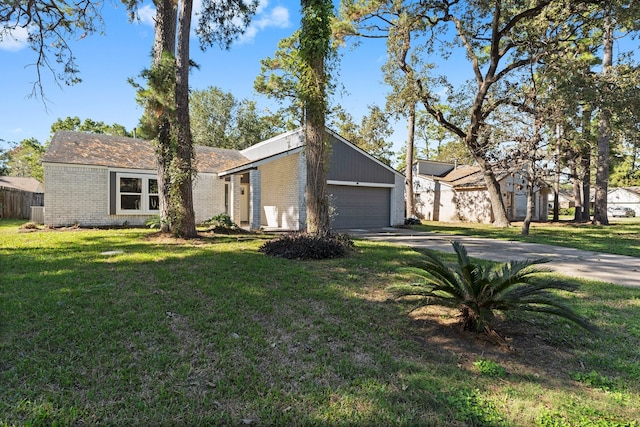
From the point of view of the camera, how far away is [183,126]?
30.8 ft

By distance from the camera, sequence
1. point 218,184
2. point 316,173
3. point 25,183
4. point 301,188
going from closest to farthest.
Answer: point 316,173
point 301,188
point 218,184
point 25,183

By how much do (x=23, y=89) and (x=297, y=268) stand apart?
9.06 meters

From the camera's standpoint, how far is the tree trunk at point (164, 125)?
941 cm

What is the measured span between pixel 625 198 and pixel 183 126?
6204 centimetres

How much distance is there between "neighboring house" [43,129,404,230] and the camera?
504 inches

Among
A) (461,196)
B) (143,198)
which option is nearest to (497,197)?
(461,196)

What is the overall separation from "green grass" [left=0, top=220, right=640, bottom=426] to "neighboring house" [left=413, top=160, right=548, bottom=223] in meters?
18.5

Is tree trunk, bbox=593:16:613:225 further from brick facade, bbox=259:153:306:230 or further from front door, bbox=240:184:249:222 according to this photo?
front door, bbox=240:184:249:222

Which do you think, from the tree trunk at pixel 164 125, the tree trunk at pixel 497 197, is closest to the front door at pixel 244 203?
the tree trunk at pixel 164 125

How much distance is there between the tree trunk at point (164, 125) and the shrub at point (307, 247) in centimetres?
383

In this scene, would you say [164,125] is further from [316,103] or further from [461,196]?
[461,196]

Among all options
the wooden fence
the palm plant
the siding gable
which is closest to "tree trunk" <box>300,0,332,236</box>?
the palm plant

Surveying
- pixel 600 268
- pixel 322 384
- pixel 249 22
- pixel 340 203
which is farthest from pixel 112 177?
pixel 600 268

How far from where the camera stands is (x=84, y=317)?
3590 millimetres
